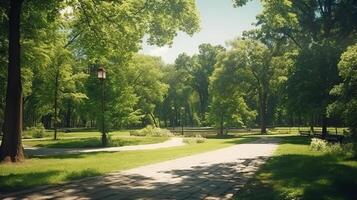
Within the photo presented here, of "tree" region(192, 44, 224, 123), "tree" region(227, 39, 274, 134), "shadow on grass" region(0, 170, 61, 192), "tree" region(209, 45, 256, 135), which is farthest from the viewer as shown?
"tree" region(192, 44, 224, 123)

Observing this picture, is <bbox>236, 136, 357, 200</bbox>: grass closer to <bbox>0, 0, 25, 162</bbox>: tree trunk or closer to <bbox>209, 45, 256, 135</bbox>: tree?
<bbox>0, 0, 25, 162</bbox>: tree trunk

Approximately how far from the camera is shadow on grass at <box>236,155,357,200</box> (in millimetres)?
10936

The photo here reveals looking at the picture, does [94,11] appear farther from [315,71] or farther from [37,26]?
[315,71]

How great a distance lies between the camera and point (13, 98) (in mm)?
18891

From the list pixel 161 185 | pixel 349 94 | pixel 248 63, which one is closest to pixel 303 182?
pixel 161 185

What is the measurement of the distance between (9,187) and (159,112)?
97.4 m

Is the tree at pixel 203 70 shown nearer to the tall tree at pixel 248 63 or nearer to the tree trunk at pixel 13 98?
the tall tree at pixel 248 63

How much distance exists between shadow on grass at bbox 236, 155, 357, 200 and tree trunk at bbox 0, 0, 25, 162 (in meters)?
11.0

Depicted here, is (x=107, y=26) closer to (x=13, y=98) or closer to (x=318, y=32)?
(x=13, y=98)

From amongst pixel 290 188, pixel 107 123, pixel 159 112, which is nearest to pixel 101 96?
pixel 107 123

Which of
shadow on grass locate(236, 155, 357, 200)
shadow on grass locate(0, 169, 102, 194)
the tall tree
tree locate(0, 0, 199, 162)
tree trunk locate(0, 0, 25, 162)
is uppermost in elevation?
the tall tree

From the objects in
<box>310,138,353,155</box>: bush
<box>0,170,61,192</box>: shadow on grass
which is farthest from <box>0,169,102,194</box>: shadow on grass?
<box>310,138,353,155</box>: bush

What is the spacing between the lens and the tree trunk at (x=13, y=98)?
62.0ft

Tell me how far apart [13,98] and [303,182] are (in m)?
13.0
